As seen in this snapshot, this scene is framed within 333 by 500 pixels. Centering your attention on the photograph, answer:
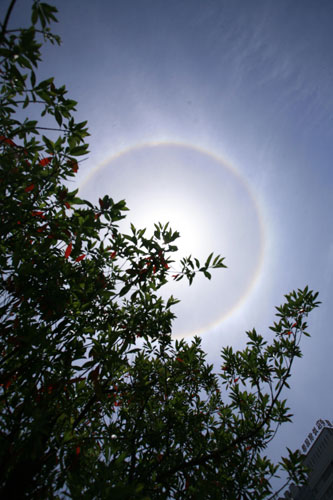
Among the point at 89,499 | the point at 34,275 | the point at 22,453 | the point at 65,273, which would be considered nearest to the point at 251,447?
the point at 89,499

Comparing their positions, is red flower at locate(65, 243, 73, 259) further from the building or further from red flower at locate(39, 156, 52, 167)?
the building

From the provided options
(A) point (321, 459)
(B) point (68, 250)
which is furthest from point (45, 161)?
(A) point (321, 459)

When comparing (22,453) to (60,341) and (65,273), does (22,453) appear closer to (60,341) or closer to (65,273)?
(60,341)

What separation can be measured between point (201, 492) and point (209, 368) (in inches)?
123

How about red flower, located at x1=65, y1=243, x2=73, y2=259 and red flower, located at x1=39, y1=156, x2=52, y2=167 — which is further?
red flower, located at x1=39, y1=156, x2=52, y2=167

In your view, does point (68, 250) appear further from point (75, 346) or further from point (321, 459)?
point (321, 459)

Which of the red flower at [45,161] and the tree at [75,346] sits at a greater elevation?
the red flower at [45,161]

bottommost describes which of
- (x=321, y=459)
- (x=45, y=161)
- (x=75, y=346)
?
(x=321, y=459)

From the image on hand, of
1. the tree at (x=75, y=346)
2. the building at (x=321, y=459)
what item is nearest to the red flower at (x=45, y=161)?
the tree at (x=75, y=346)

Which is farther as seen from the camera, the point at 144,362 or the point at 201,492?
the point at 144,362

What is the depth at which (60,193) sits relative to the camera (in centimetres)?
290

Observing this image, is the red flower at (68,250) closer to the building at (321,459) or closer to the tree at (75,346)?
the tree at (75,346)

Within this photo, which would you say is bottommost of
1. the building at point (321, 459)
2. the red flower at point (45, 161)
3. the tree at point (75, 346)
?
the building at point (321, 459)

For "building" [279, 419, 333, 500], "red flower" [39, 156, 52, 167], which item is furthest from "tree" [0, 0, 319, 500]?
"building" [279, 419, 333, 500]
